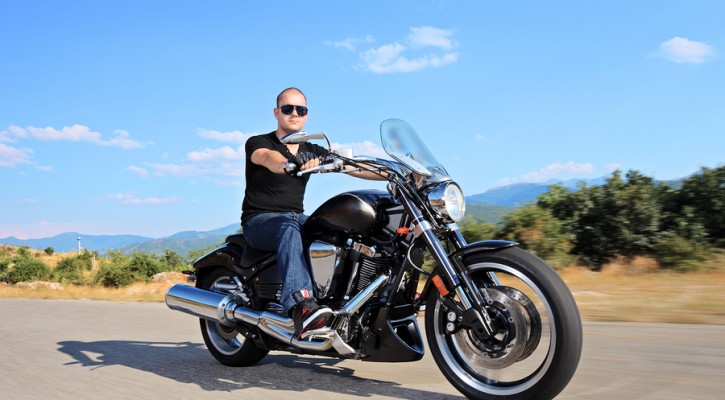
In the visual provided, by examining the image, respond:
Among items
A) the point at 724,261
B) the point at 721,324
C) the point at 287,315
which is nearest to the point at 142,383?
the point at 287,315

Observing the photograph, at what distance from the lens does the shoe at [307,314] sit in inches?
153

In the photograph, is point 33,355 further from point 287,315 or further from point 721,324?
point 721,324

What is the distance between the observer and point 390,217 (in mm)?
3988

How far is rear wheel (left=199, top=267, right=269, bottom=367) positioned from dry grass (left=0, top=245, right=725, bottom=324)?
131 inches

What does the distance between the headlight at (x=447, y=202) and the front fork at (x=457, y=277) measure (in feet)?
0.35

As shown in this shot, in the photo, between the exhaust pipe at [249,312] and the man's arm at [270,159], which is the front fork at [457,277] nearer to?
the exhaust pipe at [249,312]

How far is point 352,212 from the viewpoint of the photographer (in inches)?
157

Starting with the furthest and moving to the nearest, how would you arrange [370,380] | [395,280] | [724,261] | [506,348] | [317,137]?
[724,261], [370,380], [395,280], [317,137], [506,348]

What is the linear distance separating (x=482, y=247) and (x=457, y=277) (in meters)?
0.23

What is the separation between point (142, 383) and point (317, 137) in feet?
7.27

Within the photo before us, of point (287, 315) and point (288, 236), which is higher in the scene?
point (288, 236)

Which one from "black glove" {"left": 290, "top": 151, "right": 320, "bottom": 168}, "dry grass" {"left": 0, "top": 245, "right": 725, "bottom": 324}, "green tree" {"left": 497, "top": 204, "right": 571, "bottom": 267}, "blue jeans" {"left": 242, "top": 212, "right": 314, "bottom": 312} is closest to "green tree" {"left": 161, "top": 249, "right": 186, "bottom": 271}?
"dry grass" {"left": 0, "top": 245, "right": 725, "bottom": 324}

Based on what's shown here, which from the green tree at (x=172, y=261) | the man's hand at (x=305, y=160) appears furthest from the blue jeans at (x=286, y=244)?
the green tree at (x=172, y=261)

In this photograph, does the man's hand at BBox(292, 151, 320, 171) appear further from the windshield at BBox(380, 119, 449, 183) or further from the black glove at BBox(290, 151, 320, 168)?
the windshield at BBox(380, 119, 449, 183)
